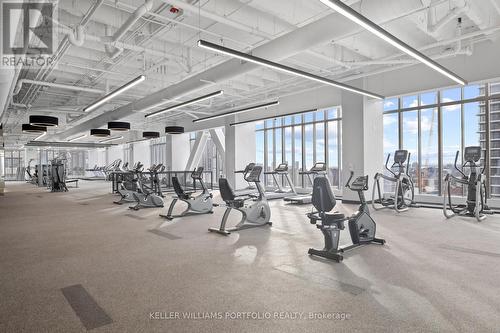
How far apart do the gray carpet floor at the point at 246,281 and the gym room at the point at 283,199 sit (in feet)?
0.08

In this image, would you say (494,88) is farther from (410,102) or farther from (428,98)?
(410,102)

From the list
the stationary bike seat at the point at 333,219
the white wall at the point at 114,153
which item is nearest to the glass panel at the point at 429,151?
the stationary bike seat at the point at 333,219

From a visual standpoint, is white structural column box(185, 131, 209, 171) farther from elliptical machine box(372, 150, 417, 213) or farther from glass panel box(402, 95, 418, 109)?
elliptical machine box(372, 150, 417, 213)

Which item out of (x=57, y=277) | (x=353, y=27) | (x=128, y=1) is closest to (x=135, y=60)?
(x=128, y=1)

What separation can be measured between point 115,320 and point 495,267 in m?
4.02

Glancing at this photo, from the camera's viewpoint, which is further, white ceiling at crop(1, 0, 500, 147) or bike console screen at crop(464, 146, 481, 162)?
bike console screen at crop(464, 146, 481, 162)

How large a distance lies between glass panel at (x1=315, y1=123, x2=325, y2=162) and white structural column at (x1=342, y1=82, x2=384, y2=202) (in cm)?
300

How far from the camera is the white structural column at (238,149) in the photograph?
14648 mm

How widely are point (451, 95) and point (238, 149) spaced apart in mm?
8424

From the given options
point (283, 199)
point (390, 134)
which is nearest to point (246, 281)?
point (283, 199)

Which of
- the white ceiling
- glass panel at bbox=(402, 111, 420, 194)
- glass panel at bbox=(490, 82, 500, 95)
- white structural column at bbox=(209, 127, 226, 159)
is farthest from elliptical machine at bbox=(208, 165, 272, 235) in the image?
white structural column at bbox=(209, 127, 226, 159)

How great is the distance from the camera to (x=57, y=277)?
3580 millimetres

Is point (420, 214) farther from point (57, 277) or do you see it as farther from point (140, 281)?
point (57, 277)

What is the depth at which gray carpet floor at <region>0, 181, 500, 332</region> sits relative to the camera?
2.53 metres
